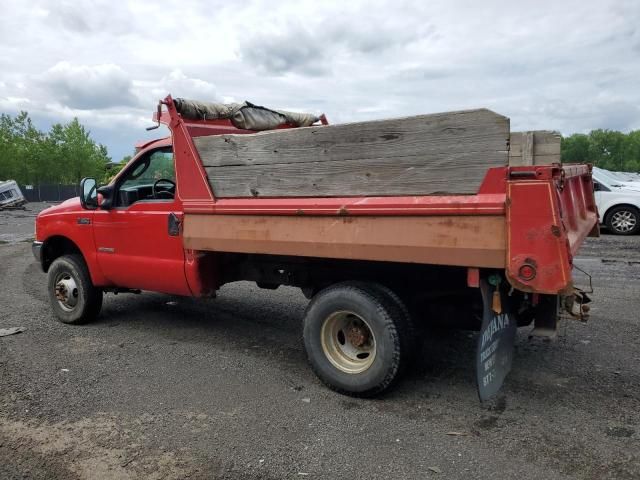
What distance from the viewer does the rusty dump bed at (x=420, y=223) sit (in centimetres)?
316

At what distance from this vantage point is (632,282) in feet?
25.4

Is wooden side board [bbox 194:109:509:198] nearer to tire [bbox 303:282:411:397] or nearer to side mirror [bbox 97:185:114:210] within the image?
tire [bbox 303:282:411:397]

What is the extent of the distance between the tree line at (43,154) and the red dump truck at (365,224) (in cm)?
5398

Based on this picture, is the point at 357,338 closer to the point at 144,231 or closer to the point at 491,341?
the point at 491,341

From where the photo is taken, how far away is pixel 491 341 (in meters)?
Result: 3.57

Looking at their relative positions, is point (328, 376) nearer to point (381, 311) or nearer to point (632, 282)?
point (381, 311)

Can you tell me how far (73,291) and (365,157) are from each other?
4117 millimetres

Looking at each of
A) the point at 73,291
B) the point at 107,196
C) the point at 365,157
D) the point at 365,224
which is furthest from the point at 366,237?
the point at 73,291

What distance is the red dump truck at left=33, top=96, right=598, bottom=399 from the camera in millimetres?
3305

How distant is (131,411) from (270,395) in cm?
103

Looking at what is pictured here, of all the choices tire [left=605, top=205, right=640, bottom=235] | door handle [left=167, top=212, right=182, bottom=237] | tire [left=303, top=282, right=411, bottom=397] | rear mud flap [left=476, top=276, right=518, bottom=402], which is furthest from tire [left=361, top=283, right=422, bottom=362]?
tire [left=605, top=205, right=640, bottom=235]

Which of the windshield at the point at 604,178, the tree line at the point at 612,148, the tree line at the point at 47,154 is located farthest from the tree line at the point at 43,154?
the tree line at the point at 612,148

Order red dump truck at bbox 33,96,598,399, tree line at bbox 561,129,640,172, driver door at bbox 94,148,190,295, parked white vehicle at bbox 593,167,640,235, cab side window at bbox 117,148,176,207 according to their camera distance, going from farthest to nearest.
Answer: tree line at bbox 561,129,640,172, parked white vehicle at bbox 593,167,640,235, cab side window at bbox 117,148,176,207, driver door at bbox 94,148,190,295, red dump truck at bbox 33,96,598,399

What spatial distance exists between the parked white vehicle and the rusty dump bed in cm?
864
